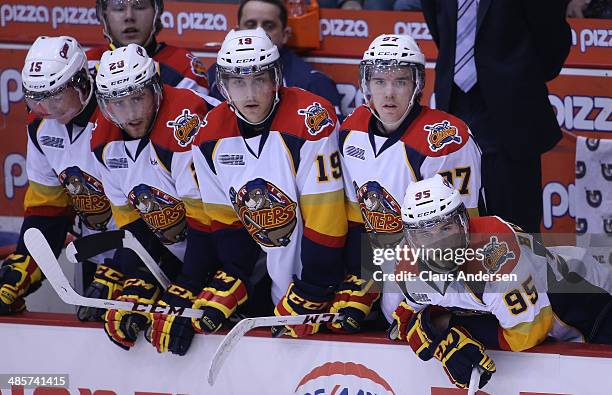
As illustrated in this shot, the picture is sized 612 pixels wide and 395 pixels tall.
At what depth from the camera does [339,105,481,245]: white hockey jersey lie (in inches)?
132

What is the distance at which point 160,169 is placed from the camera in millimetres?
3748

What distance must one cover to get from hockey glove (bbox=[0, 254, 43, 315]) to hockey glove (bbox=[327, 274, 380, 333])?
1164 mm

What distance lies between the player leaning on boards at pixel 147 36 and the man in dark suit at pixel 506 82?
933 millimetres

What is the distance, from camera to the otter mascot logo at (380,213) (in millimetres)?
3404

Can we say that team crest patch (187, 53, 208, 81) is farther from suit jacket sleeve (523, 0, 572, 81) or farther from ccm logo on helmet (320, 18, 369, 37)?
suit jacket sleeve (523, 0, 572, 81)

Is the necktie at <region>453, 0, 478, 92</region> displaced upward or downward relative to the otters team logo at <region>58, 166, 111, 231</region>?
upward

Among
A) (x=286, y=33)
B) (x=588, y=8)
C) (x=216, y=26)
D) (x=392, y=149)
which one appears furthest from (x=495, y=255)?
(x=216, y=26)

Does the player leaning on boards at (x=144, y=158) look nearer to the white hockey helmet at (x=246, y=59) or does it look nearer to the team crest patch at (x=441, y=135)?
the white hockey helmet at (x=246, y=59)

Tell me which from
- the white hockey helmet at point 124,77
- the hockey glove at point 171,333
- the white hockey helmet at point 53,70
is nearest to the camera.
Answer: the hockey glove at point 171,333

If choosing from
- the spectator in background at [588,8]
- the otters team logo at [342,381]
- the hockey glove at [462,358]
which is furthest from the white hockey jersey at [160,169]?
the spectator in background at [588,8]

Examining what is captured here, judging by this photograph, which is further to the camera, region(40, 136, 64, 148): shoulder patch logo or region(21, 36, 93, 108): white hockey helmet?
region(40, 136, 64, 148): shoulder patch logo

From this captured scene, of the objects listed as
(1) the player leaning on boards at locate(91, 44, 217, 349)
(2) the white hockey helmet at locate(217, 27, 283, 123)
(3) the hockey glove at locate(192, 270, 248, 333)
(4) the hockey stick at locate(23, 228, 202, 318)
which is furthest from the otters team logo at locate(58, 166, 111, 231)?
(2) the white hockey helmet at locate(217, 27, 283, 123)

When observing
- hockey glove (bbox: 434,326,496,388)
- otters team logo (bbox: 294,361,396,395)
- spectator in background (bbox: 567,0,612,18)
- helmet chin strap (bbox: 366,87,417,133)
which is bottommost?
otters team logo (bbox: 294,361,396,395)

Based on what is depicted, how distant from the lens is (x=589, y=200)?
4664mm
